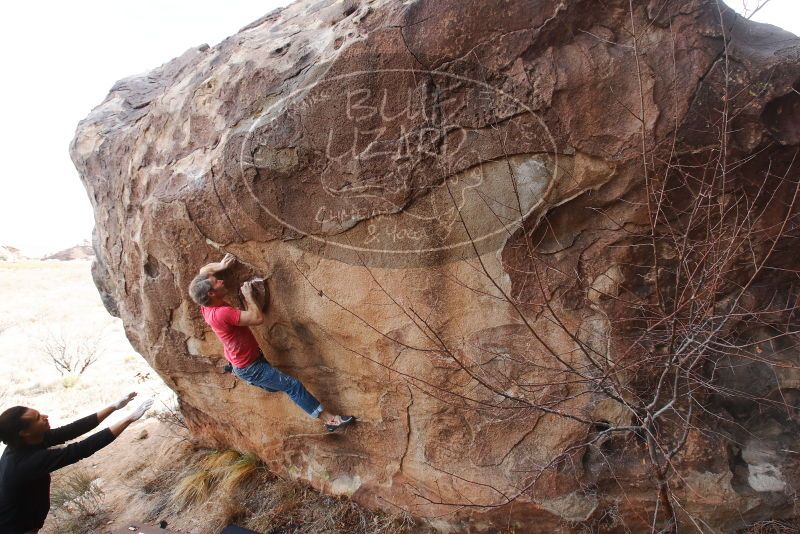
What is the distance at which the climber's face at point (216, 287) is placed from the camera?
2.79 meters

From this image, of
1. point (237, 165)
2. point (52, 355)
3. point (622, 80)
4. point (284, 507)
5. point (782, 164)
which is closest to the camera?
point (622, 80)

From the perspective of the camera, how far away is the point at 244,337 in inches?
118

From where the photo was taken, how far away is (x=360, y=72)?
2455mm

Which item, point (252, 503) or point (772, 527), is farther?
point (252, 503)

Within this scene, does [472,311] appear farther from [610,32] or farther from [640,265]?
[610,32]

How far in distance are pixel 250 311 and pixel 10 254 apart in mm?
32638

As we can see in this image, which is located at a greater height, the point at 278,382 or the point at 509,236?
the point at 509,236

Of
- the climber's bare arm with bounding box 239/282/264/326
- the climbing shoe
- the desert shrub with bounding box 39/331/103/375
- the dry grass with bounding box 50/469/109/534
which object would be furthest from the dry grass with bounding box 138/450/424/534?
the desert shrub with bounding box 39/331/103/375

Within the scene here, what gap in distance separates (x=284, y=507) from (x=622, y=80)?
3.39 metres

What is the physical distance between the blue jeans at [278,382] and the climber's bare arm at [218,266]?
60cm

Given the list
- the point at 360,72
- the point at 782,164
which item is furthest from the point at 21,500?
the point at 782,164

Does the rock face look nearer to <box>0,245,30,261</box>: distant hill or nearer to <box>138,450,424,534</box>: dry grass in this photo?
<box>138,450,424,534</box>: dry grass

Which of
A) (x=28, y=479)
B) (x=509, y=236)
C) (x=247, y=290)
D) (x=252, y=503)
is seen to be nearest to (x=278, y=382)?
(x=247, y=290)

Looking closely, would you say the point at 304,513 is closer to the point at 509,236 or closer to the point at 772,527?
the point at 509,236
